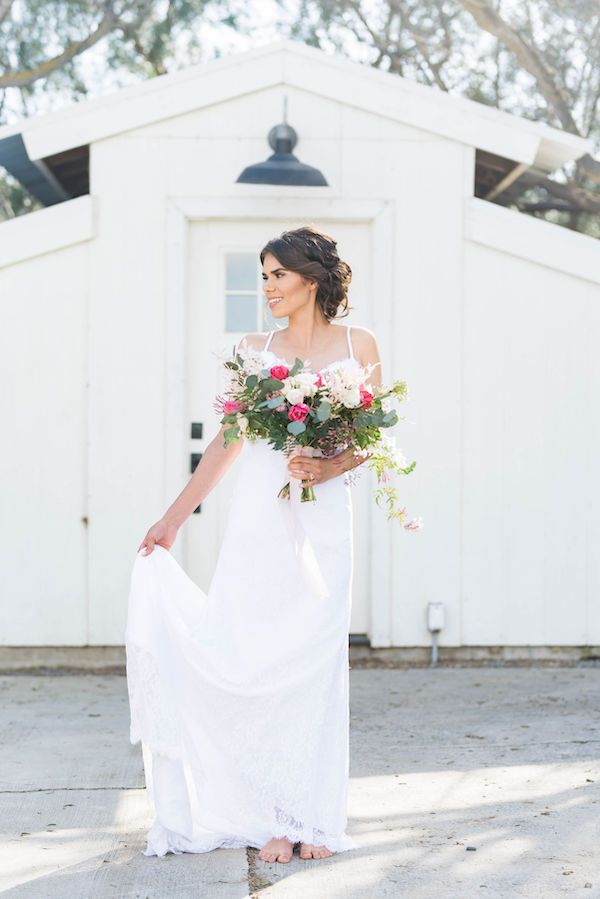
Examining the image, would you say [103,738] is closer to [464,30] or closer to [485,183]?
[485,183]

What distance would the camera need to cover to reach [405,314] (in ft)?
23.2

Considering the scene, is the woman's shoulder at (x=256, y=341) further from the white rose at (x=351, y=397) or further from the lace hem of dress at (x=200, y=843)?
the lace hem of dress at (x=200, y=843)

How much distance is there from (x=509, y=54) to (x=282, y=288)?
31.2 feet

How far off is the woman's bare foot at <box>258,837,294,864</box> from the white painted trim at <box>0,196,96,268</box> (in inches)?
162

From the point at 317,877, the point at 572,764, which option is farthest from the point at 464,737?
the point at 317,877

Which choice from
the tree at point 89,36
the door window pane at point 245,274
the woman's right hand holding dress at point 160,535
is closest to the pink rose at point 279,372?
the woman's right hand holding dress at point 160,535

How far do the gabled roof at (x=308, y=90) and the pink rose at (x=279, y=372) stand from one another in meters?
3.67

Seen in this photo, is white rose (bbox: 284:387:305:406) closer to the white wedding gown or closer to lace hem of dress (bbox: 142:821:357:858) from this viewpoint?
the white wedding gown

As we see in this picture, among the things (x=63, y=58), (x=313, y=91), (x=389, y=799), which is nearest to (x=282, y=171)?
(x=313, y=91)

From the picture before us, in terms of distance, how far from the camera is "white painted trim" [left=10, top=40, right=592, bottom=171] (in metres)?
6.98

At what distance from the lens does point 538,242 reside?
7008mm

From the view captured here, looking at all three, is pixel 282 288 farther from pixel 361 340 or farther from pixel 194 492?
pixel 194 492

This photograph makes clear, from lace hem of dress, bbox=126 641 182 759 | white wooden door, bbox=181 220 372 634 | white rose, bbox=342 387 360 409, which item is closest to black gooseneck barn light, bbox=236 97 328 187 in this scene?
white wooden door, bbox=181 220 372 634

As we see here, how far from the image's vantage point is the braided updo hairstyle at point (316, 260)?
4016mm
